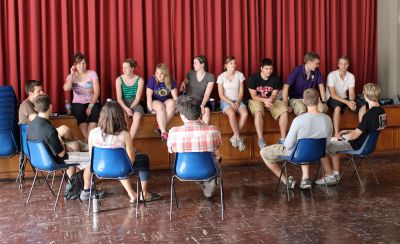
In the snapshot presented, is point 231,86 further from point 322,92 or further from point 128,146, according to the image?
point 128,146

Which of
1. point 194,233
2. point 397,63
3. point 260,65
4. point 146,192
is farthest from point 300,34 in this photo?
point 194,233

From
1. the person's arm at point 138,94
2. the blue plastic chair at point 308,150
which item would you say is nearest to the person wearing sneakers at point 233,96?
the person's arm at point 138,94

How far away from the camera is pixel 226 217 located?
17.7 ft

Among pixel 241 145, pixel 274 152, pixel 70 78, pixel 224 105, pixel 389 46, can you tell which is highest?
pixel 389 46

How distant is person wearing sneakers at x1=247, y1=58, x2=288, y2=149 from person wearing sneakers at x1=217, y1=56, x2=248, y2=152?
6.2 inches

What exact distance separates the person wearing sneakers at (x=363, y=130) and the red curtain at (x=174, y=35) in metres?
2.63

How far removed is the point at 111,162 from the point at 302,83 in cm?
388

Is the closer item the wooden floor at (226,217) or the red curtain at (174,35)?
the wooden floor at (226,217)

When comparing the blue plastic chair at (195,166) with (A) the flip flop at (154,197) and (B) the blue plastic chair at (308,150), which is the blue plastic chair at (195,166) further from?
(B) the blue plastic chair at (308,150)

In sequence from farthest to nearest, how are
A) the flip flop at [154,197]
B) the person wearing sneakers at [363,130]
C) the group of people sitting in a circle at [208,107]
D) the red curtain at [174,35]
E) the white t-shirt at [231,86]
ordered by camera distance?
the white t-shirt at [231,86] < the red curtain at [174,35] < the person wearing sneakers at [363,130] < the flip flop at [154,197] < the group of people sitting in a circle at [208,107]

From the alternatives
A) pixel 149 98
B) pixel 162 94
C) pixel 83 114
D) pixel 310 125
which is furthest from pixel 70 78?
pixel 310 125

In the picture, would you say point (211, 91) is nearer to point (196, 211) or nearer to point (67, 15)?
point (67, 15)

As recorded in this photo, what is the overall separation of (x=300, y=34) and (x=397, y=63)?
1625 millimetres

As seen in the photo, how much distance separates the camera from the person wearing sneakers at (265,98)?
7949mm
